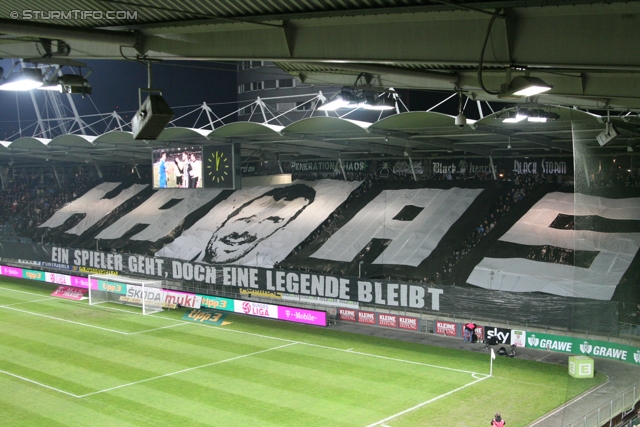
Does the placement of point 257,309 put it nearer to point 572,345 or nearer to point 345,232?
point 345,232

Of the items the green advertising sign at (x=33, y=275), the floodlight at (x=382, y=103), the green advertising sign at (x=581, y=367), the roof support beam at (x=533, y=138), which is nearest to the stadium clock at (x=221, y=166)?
the roof support beam at (x=533, y=138)

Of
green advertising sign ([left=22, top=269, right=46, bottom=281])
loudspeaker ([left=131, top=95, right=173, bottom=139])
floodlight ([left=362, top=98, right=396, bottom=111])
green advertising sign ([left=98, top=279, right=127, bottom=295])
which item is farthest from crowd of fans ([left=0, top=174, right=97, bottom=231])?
loudspeaker ([left=131, top=95, right=173, bottom=139])

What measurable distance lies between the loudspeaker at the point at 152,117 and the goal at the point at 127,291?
88.5 feet

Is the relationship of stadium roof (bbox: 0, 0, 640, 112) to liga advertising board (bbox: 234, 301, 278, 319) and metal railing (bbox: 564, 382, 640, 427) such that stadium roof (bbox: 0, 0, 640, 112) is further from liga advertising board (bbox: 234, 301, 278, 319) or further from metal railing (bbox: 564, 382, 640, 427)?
liga advertising board (bbox: 234, 301, 278, 319)

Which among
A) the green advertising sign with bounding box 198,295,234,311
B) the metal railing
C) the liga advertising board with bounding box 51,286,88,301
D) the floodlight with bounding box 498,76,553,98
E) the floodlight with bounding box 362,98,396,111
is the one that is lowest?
the liga advertising board with bounding box 51,286,88,301

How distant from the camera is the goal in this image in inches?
1406

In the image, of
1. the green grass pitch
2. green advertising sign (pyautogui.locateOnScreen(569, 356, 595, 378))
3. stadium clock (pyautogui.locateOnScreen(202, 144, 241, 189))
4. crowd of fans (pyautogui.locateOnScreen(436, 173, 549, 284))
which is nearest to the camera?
the green grass pitch

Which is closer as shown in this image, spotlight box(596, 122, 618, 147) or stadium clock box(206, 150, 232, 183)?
spotlight box(596, 122, 618, 147)

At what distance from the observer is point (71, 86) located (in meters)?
11.7

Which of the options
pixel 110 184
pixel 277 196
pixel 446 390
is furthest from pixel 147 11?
pixel 110 184

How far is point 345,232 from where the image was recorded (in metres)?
36.2

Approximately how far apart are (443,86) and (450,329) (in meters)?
15.2

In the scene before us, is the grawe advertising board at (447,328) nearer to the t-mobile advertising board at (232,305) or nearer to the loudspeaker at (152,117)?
the t-mobile advertising board at (232,305)

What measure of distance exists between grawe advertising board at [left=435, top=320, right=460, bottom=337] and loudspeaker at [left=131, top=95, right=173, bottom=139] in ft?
67.8
